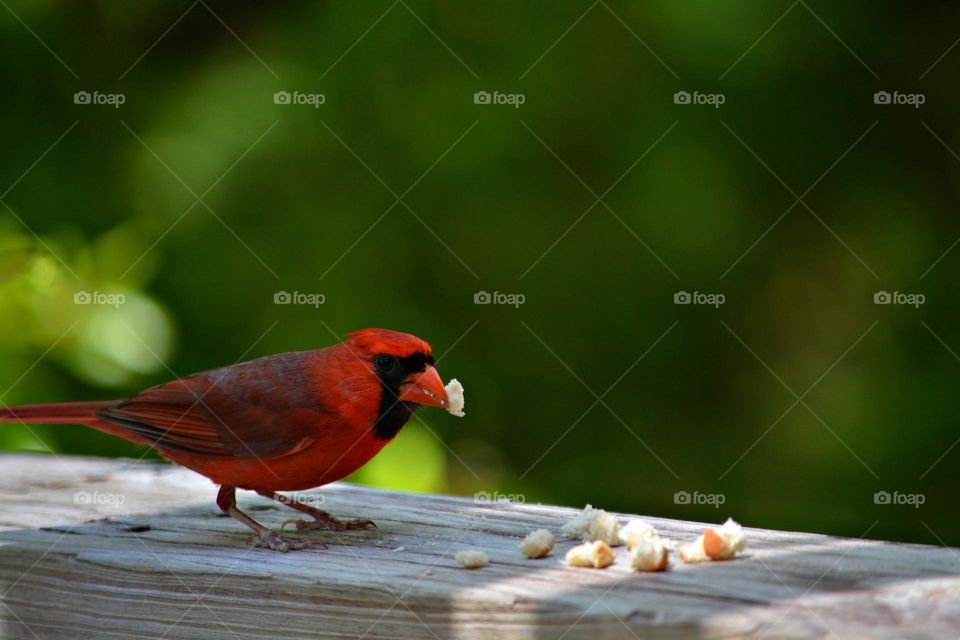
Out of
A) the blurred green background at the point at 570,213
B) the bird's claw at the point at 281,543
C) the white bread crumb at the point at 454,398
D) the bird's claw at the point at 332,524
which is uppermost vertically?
the blurred green background at the point at 570,213

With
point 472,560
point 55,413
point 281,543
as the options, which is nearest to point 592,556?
point 472,560

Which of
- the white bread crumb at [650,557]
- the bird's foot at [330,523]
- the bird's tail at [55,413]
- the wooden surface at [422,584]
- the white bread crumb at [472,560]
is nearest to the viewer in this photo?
the wooden surface at [422,584]

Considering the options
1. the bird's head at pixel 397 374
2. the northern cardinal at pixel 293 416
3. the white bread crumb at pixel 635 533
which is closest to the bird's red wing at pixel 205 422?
the northern cardinal at pixel 293 416

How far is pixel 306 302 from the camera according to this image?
482 cm

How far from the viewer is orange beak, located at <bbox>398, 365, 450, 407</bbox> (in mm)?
2926

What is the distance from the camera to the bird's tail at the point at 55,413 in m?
3.06

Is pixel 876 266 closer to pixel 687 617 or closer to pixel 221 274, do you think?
pixel 221 274

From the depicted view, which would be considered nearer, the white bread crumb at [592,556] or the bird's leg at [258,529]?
the white bread crumb at [592,556]

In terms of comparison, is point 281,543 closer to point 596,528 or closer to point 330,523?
point 330,523

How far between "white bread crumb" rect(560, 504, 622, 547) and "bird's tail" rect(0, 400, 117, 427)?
4.93 feet

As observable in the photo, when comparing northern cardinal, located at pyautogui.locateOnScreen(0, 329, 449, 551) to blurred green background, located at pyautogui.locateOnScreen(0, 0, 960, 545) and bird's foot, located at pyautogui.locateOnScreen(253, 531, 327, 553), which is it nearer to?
bird's foot, located at pyautogui.locateOnScreen(253, 531, 327, 553)

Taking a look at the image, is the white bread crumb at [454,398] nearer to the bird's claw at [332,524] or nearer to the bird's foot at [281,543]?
the bird's claw at [332,524]

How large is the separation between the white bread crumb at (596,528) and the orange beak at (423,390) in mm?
626

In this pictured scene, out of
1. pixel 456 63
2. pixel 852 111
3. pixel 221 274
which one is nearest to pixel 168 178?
pixel 221 274
